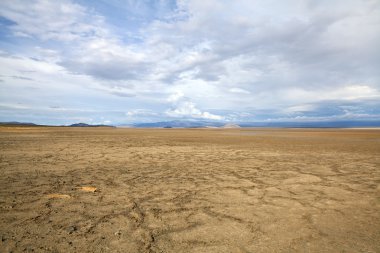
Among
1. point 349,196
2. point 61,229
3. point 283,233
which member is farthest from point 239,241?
point 349,196

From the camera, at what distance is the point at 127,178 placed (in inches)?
229

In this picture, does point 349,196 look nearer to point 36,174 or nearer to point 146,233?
point 146,233

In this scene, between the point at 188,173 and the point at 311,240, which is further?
the point at 188,173

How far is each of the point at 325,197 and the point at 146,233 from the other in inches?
132

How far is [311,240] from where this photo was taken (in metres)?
2.81

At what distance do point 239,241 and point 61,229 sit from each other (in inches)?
87.5

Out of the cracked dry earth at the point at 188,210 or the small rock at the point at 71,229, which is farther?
the small rock at the point at 71,229

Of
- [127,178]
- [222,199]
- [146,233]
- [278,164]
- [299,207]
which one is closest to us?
[146,233]

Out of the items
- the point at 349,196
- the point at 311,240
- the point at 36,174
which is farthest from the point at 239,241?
the point at 36,174

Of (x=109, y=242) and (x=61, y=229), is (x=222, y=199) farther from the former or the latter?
(x=61, y=229)

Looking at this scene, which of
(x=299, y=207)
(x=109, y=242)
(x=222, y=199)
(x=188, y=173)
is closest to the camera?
(x=109, y=242)

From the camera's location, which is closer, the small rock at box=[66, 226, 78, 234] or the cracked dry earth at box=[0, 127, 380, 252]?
the cracked dry earth at box=[0, 127, 380, 252]

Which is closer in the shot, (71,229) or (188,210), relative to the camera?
(71,229)

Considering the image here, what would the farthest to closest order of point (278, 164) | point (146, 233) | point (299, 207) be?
point (278, 164) → point (299, 207) → point (146, 233)
